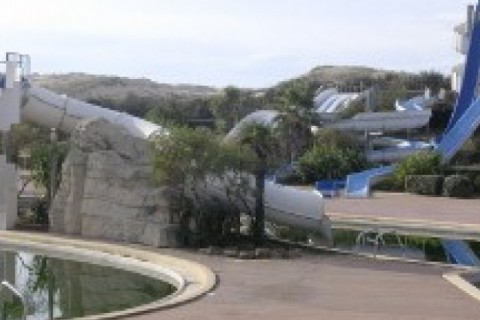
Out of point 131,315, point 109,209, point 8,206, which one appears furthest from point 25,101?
point 131,315

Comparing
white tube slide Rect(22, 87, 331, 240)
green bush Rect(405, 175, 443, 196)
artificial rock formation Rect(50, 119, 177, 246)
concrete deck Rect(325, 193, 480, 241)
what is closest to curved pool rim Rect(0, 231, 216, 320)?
artificial rock formation Rect(50, 119, 177, 246)

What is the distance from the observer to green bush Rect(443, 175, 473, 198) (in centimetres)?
3541

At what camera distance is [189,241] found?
17.7 metres

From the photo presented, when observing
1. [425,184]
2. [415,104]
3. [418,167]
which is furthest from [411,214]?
[415,104]

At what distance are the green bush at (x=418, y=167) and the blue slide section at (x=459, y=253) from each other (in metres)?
16.2

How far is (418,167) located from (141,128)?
1849cm

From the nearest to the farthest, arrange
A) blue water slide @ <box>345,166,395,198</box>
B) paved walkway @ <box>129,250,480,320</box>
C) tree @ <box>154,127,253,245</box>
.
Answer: paved walkway @ <box>129,250,480,320</box> → tree @ <box>154,127,253,245</box> → blue water slide @ <box>345,166,395,198</box>

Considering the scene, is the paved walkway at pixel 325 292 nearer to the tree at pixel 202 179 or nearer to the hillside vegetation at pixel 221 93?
the tree at pixel 202 179

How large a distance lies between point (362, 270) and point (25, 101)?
435 inches

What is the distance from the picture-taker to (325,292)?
511 inches

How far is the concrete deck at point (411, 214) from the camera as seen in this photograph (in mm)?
23203

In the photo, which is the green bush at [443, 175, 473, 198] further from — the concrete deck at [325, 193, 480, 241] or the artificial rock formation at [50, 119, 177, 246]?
the artificial rock formation at [50, 119, 177, 246]

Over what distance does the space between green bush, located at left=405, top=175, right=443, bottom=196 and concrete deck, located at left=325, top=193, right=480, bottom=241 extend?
0.82 meters

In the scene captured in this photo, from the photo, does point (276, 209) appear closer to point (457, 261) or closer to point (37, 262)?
point (457, 261)
